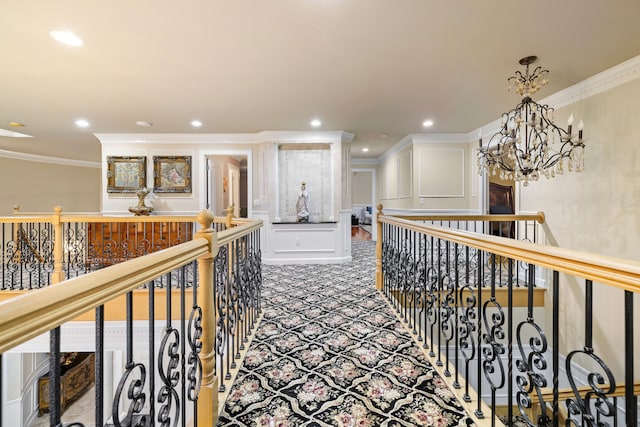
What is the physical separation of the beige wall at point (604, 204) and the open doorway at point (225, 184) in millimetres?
4583

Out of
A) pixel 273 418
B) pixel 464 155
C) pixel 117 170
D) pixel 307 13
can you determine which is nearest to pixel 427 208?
pixel 464 155

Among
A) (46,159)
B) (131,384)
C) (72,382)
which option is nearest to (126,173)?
(46,159)

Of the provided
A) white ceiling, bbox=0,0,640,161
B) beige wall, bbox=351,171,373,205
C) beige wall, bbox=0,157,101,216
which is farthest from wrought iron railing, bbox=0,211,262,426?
beige wall, bbox=351,171,373,205

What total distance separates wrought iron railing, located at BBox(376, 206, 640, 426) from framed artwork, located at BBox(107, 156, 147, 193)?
452cm

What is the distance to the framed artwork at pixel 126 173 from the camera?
19.4 feet

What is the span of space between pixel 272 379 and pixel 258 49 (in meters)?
2.64

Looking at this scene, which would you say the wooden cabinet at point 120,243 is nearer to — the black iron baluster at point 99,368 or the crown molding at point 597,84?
the black iron baluster at point 99,368

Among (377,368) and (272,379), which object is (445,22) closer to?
(377,368)

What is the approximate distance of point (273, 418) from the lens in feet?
6.15

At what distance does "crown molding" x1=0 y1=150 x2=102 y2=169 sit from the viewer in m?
7.43

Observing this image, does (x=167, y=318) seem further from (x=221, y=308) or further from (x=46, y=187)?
(x=46, y=187)

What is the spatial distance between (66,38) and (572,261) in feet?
12.3

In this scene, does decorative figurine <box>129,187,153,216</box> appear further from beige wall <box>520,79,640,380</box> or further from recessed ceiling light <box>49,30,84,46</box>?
beige wall <box>520,79,640,380</box>

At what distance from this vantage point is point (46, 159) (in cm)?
820
